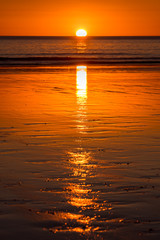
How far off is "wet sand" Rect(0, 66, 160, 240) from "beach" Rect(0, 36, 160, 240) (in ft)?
0.03

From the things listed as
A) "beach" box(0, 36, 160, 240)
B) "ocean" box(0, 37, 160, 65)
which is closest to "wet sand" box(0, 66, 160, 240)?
"beach" box(0, 36, 160, 240)

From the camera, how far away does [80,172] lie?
749 centimetres

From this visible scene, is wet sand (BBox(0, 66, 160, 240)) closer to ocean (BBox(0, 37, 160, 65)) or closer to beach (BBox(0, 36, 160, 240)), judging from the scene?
beach (BBox(0, 36, 160, 240))

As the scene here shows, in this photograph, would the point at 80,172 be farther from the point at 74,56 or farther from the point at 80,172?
the point at 74,56

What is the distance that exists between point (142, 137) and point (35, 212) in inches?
195

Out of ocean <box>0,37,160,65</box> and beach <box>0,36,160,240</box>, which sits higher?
ocean <box>0,37,160,65</box>

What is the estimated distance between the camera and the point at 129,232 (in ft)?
16.8

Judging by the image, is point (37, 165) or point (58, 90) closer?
point (37, 165)

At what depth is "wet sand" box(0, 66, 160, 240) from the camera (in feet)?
17.5

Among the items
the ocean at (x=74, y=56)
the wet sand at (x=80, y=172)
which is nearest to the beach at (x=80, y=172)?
the wet sand at (x=80, y=172)

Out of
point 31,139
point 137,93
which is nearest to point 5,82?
point 137,93

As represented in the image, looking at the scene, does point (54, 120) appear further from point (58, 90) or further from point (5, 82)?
point (5, 82)

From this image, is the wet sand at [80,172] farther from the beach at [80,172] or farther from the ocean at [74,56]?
the ocean at [74,56]

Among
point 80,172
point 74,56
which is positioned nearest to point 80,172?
point 80,172
